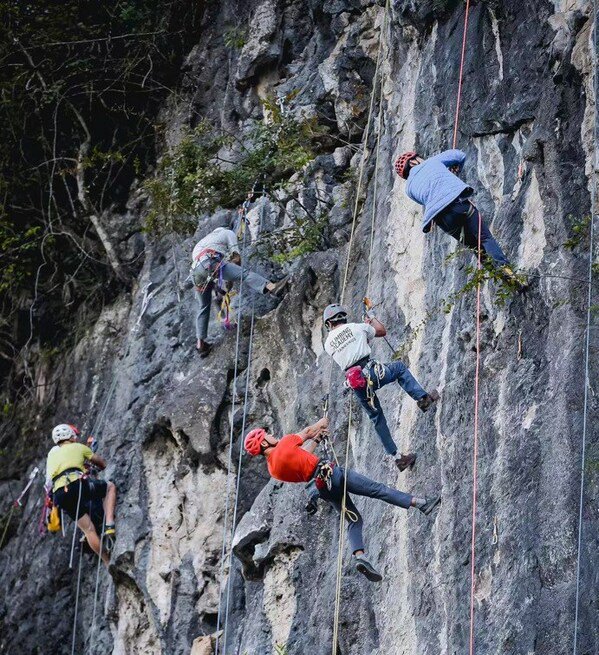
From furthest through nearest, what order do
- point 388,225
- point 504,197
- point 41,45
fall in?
point 41,45 → point 388,225 → point 504,197

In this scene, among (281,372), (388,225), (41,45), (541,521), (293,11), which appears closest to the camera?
(541,521)

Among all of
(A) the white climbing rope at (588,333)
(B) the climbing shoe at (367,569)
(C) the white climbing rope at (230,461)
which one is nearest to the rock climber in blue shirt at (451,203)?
(A) the white climbing rope at (588,333)

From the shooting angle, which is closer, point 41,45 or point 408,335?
point 408,335

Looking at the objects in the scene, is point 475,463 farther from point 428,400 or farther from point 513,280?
point 513,280

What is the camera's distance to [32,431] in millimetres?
16078

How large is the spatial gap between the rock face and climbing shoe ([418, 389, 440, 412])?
8 cm

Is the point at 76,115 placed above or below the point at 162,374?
above

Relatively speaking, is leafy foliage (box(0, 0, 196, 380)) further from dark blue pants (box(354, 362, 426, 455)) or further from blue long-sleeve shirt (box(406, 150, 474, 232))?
dark blue pants (box(354, 362, 426, 455))

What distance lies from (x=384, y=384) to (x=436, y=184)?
1.51 metres

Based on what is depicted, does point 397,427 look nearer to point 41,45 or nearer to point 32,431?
point 32,431

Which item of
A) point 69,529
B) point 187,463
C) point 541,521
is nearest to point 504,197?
point 541,521

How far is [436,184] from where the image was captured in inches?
385

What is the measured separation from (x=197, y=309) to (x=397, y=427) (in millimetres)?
4104

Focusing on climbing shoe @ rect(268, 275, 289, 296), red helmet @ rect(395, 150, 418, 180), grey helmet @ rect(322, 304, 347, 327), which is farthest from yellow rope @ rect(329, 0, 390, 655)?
red helmet @ rect(395, 150, 418, 180)
